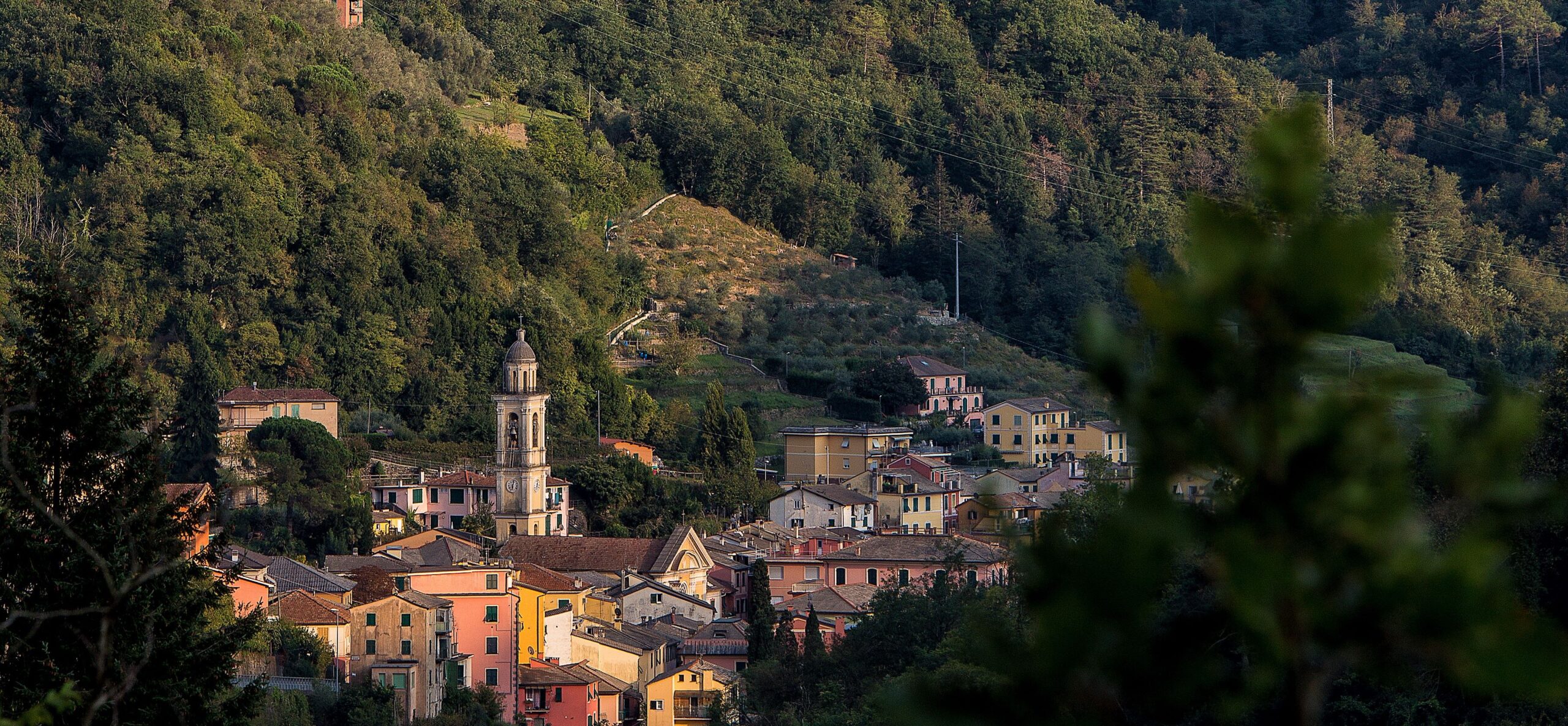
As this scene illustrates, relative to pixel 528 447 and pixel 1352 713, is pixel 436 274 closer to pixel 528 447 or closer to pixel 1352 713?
pixel 528 447

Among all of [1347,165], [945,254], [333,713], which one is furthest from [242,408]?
[1347,165]

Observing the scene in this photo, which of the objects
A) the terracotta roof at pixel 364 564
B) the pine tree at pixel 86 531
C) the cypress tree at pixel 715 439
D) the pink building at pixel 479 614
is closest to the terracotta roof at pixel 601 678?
the pink building at pixel 479 614

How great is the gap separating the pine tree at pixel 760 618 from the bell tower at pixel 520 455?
205 inches

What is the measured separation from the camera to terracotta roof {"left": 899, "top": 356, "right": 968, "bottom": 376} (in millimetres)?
41219

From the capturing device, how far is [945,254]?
51750mm

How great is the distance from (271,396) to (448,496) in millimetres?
3631

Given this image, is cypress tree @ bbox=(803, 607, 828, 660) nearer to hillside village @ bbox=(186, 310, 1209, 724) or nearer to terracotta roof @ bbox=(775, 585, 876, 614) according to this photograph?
hillside village @ bbox=(186, 310, 1209, 724)

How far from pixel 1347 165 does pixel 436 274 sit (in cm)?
3082

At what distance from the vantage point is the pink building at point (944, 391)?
4072 cm

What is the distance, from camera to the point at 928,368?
41.5 metres

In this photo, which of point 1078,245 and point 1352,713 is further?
point 1078,245

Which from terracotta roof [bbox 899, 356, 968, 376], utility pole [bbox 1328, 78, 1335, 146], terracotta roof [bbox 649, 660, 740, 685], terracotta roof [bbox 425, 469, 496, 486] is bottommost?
terracotta roof [bbox 649, 660, 740, 685]

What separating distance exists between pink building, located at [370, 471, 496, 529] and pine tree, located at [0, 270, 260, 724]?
22685mm

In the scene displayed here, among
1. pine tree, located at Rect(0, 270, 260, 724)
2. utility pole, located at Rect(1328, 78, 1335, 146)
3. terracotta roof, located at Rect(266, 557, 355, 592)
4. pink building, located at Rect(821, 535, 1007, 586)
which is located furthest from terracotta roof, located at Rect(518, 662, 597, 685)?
utility pole, located at Rect(1328, 78, 1335, 146)
